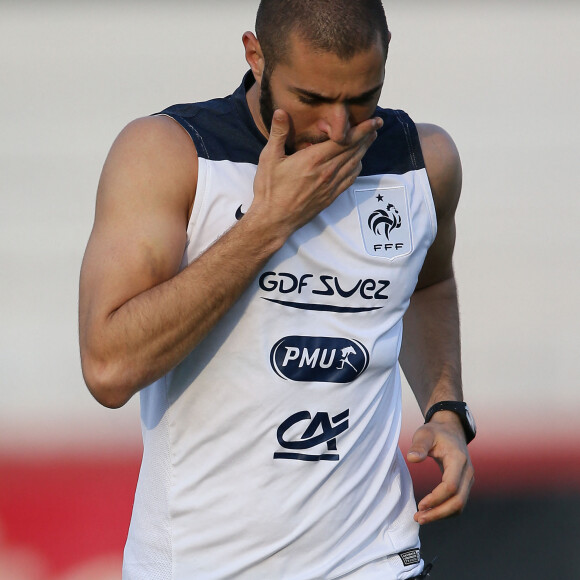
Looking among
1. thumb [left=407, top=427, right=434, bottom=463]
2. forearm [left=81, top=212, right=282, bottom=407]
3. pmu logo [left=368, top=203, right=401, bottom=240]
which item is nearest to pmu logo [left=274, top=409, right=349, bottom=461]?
thumb [left=407, top=427, right=434, bottom=463]

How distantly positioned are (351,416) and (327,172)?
0.43 meters

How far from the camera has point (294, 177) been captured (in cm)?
146

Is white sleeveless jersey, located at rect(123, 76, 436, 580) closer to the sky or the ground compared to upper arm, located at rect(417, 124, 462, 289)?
closer to the ground

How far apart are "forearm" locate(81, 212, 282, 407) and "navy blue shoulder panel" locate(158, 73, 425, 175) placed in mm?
210

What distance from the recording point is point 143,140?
4.90 feet

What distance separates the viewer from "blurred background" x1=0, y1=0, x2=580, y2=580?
270 centimetres

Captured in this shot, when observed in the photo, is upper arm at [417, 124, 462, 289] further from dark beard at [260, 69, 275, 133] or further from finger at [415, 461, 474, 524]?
finger at [415, 461, 474, 524]

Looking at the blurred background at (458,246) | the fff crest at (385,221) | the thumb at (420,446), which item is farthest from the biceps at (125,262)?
the blurred background at (458,246)

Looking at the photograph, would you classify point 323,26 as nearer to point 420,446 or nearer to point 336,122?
point 336,122

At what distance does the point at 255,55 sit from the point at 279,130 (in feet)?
0.67

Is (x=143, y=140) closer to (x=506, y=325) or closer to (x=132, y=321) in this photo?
(x=132, y=321)

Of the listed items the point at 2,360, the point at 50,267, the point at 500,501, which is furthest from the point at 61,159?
the point at 500,501

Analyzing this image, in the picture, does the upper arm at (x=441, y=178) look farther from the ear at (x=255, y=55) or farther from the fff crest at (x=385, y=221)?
the ear at (x=255, y=55)

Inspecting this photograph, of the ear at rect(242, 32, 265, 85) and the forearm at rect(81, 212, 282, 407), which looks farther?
the ear at rect(242, 32, 265, 85)
